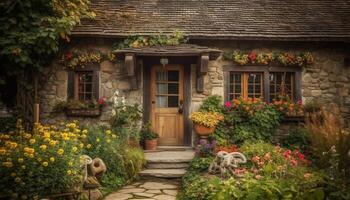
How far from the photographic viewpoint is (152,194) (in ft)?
17.9

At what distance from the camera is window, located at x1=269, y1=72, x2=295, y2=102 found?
8875 millimetres

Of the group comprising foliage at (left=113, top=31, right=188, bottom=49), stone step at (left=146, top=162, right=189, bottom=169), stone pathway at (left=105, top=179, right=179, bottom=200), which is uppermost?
foliage at (left=113, top=31, right=188, bottom=49)

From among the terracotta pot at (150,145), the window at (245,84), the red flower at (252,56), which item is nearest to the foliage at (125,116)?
the terracotta pot at (150,145)

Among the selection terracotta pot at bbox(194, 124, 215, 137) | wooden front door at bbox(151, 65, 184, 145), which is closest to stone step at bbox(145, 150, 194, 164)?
terracotta pot at bbox(194, 124, 215, 137)

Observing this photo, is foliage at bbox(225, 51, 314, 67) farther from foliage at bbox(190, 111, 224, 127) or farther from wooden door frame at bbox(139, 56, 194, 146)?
foliage at bbox(190, 111, 224, 127)

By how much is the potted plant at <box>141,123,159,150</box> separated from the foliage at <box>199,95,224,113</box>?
1435mm

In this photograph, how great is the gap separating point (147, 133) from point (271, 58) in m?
3.92

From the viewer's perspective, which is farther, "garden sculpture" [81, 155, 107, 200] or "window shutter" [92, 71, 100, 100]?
"window shutter" [92, 71, 100, 100]

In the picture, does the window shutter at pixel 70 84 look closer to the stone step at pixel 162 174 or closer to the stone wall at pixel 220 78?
the stone wall at pixel 220 78

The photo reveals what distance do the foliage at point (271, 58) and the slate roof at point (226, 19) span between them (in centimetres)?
47

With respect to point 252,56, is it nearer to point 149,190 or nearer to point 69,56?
point 149,190

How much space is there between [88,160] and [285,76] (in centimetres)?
607

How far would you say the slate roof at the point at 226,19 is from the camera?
832 centimetres

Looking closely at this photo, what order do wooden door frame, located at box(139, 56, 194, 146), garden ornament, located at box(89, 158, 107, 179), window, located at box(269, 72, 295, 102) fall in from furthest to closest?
window, located at box(269, 72, 295, 102), wooden door frame, located at box(139, 56, 194, 146), garden ornament, located at box(89, 158, 107, 179)
